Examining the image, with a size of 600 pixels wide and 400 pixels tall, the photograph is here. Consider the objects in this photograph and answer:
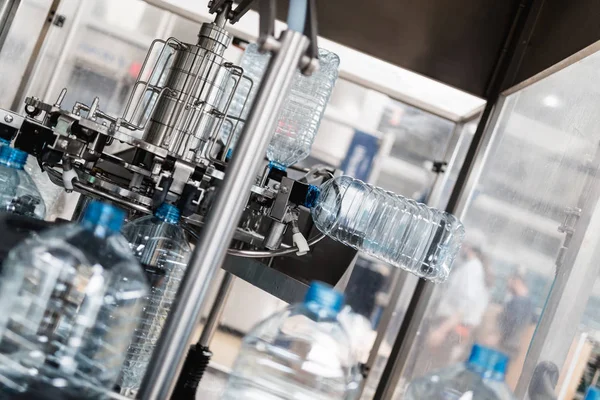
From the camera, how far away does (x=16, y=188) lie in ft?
5.40

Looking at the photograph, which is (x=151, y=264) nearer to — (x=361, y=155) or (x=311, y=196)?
(x=311, y=196)

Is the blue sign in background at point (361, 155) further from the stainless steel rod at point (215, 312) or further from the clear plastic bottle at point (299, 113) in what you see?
the stainless steel rod at point (215, 312)

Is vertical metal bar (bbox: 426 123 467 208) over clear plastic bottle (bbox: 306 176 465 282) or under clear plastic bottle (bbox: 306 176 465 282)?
over

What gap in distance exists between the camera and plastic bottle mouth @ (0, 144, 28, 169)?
1.35m

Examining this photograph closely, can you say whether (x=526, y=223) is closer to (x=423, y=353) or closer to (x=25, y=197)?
(x=423, y=353)

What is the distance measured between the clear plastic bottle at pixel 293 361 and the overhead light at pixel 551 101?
1398mm

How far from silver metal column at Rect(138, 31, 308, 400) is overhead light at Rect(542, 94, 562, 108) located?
1633 millimetres

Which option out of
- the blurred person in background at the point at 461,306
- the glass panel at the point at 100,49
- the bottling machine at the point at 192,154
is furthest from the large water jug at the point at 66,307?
the glass panel at the point at 100,49

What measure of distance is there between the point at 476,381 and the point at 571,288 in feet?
3.17

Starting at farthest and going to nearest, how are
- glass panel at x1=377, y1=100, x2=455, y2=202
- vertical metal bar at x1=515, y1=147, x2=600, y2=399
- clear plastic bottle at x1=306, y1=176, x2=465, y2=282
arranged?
glass panel at x1=377, y1=100, x2=455, y2=202, clear plastic bottle at x1=306, y1=176, x2=465, y2=282, vertical metal bar at x1=515, y1=147, x2=600, y2=399

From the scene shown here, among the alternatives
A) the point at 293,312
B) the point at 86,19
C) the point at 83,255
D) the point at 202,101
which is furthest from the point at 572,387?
the point at 86,19

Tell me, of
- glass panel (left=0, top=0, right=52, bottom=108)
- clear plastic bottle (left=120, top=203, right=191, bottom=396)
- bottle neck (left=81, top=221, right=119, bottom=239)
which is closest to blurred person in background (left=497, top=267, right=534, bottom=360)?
clear plastic bottle (left=120, top=203, right=191, bottom=396)

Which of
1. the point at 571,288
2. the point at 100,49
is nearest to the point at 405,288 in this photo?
the point at 571,288

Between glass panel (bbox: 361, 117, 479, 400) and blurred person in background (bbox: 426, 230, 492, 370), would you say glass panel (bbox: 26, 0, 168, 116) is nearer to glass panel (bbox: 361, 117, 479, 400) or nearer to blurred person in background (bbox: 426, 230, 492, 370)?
glass panel (bbox: 361, 117, 479, 400)
